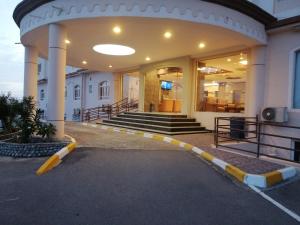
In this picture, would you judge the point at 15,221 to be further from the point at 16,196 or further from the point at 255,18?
the point at 255,18

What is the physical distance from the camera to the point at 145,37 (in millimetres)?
9305

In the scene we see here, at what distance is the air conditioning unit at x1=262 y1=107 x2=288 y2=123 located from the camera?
841 centimetres

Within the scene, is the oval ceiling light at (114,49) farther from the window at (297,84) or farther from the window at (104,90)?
the window at (104,90)

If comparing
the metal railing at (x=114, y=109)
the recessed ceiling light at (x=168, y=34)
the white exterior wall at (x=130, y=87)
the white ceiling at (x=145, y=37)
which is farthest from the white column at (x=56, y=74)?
the white exterior wall at (x=130, y=87)

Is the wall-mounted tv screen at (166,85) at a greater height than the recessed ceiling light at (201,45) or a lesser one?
lesser

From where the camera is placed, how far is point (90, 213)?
316 centimetres

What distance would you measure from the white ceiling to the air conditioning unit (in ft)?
8.52

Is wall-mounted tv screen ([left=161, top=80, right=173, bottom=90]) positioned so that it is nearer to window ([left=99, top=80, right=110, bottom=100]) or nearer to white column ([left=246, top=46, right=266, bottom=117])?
window ([left=99, top=80, right=110, bottom=100])

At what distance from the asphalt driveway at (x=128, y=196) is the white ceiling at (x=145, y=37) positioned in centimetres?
453

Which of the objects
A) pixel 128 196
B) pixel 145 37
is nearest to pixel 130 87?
pixel 145 37

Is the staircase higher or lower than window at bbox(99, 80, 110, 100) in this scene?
lower

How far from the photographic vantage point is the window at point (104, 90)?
→ 19.5 m

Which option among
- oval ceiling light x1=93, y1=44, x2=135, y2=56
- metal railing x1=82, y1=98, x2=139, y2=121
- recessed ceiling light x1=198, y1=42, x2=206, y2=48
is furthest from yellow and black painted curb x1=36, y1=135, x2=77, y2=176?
metal railing x1=82, y1=98, x2=139, y2=121

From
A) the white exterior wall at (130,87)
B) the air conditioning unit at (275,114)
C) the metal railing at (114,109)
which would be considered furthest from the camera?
the white exterior wall at (130,87)
